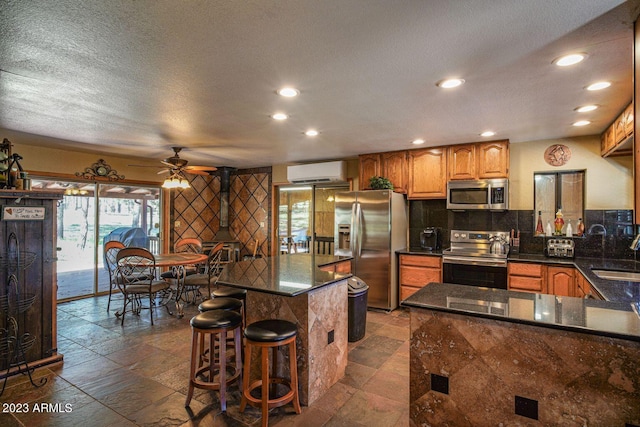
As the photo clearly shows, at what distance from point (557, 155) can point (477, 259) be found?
165 centimetres

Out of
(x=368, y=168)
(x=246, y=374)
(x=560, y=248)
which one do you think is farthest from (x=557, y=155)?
(x=246, y=374)

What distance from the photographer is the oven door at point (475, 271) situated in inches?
150

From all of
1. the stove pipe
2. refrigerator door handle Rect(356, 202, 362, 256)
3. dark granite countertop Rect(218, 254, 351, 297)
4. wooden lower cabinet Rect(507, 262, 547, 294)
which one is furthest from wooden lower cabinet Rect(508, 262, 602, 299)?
the stove pipe

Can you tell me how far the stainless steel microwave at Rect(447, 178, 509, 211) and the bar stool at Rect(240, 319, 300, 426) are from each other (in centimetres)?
311

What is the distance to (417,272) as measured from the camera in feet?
14.6

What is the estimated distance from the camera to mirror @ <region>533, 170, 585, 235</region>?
395 cm

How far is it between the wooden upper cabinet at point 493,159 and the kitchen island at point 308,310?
8.89ft

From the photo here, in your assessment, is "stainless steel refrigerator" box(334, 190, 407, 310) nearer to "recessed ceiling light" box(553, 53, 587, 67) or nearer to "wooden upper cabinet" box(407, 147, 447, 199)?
"wooden upper cabinet" box(407, 147, 447, 199)

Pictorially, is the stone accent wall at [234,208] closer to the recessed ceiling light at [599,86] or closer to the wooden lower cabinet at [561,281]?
the wooden lower cabinet at [561,281]

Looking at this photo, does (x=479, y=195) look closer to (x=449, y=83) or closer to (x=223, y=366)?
(x=449, y=83)

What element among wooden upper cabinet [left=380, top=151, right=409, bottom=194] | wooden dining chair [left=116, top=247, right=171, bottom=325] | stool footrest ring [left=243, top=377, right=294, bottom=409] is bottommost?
stool footrest ring [left=243, top=377, right=294, bottom=409]

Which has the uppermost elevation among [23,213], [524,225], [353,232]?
[23,213]

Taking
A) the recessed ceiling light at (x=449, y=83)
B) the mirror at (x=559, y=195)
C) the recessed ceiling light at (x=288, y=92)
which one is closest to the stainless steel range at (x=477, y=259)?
the mirror at (x=559, y=195)

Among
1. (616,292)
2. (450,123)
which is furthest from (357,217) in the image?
(616,292)
